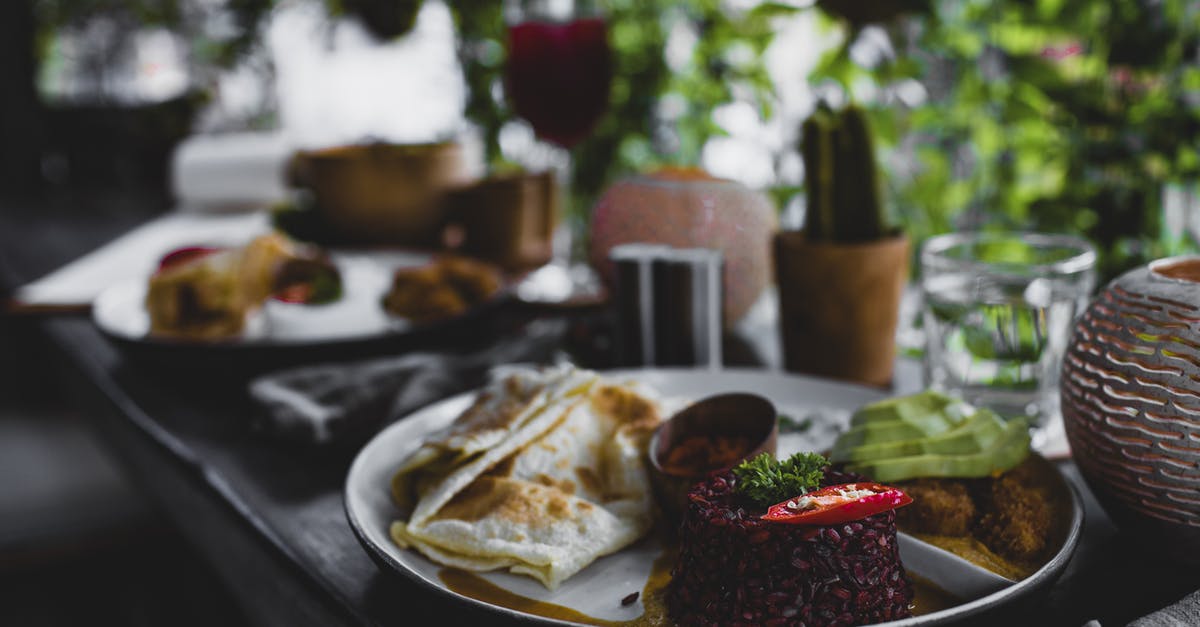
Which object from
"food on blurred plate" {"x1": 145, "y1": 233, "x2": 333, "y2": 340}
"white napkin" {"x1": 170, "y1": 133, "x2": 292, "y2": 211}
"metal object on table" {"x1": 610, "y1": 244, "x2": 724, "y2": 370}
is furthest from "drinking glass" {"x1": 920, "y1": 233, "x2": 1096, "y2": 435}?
"white napkin" {"x1": 170, "y1": 133, "x2": 292, "y2": 211}

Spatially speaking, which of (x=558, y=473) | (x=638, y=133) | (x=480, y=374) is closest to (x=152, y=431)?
(x=480, y=374)

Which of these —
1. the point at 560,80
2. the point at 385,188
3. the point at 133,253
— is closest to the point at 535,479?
the point at 560,80

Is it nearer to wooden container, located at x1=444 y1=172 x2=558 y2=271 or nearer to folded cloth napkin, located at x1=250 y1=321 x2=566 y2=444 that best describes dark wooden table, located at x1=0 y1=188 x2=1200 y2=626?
folded cloth napkin, located at x1=250 y1=321 x2=566 y2=444

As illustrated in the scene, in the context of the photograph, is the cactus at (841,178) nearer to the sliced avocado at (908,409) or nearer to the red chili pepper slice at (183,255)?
the sliced avocado at (908,409)

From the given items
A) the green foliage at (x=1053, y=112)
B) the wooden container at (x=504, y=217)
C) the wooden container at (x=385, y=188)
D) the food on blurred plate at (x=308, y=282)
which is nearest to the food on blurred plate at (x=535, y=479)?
the food on blurred plate at (x=308, y=282)

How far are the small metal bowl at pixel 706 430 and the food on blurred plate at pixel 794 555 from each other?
0.11 metres

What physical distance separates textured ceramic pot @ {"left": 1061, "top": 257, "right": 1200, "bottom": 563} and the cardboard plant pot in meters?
0.40

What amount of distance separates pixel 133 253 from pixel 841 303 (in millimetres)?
1599

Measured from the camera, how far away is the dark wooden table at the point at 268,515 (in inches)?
26.2

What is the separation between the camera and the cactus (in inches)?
42.8

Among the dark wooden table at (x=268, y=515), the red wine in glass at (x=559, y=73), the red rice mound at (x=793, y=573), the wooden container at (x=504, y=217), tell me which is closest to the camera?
the red rice mound at (x=793, y=573)

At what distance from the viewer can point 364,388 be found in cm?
108

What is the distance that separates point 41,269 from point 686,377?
1.52 m

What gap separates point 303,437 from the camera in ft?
3.25
